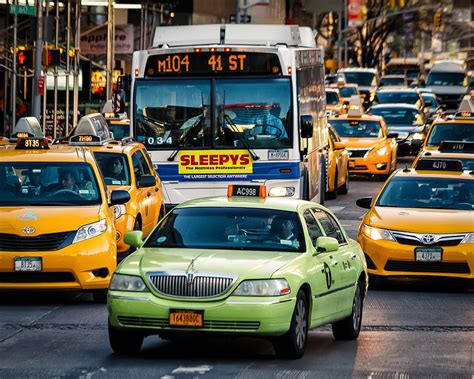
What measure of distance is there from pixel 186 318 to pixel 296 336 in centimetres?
93

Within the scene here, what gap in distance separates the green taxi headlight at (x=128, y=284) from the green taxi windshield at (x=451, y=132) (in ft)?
70.3

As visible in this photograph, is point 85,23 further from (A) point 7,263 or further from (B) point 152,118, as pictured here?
(A) point 7,263

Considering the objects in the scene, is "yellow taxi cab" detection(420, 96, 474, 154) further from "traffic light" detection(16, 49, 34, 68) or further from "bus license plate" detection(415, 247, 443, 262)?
"bus license plate" detection(415, 247, 443, 262)

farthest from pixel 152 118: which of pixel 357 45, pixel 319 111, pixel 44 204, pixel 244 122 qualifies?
pixel 357 45

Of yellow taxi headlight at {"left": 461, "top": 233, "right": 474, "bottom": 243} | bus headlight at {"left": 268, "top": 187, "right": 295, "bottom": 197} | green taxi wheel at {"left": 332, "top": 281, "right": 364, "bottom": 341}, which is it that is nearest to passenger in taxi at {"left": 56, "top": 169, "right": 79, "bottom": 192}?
green taxi wheel at {"left": 332, "top": 281, "right": 364, "bottom": 341}

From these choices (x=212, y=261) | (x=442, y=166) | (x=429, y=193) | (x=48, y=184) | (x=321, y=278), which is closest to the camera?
(x=212, y=261)

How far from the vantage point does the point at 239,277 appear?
464 inches

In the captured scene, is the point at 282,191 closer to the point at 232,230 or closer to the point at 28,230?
the point at 28,230

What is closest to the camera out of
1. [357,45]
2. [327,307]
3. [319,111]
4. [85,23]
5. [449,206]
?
[327,307]

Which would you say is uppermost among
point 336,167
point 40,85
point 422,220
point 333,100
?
point 40,85

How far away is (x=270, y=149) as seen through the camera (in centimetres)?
2394

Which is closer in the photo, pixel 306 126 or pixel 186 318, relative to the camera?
pixel 186 318

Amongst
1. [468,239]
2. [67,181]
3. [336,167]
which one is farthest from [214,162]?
[336,167]

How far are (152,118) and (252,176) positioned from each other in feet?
5.89
